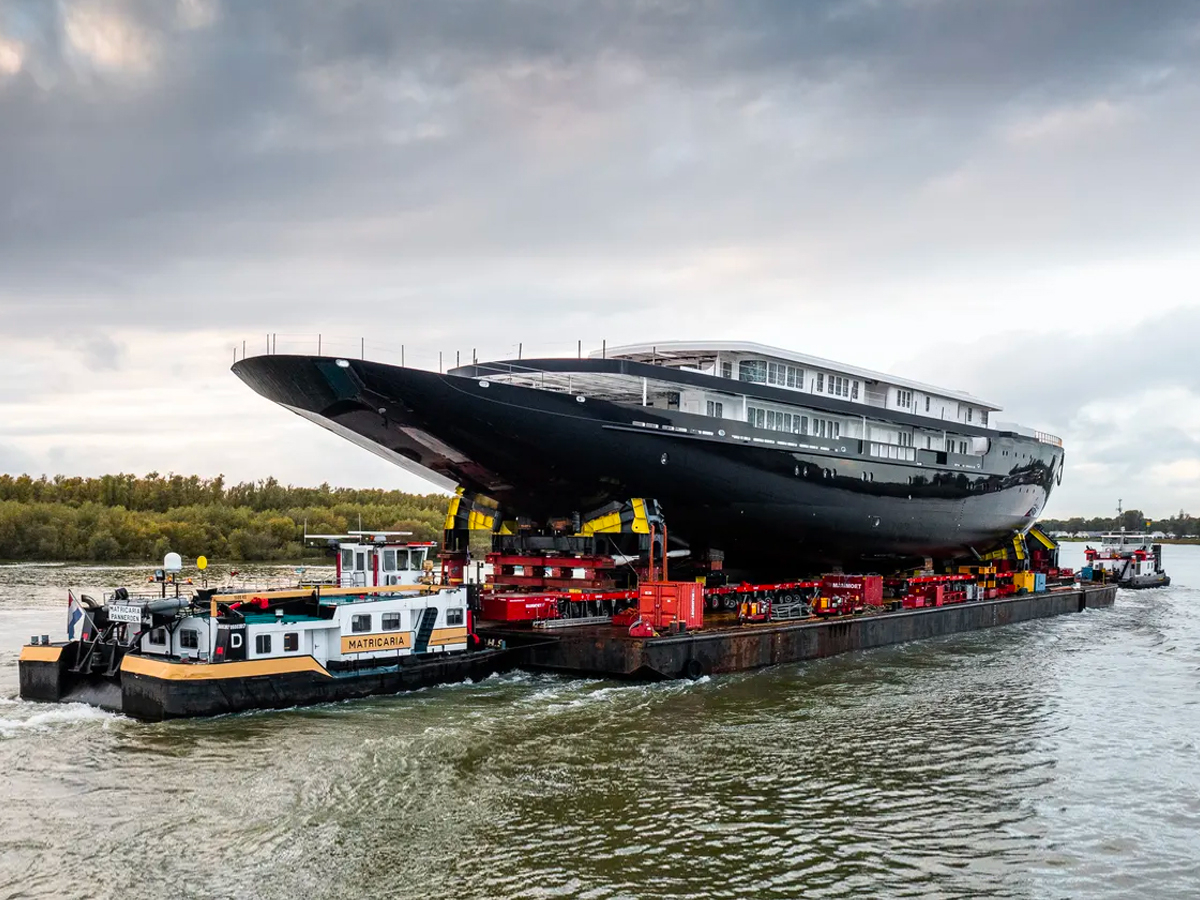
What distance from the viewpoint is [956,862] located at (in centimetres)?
1264

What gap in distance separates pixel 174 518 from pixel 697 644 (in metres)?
64.4

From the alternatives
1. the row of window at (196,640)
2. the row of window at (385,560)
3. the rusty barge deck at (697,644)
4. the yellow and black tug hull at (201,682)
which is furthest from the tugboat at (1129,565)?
the row of window at (196,640)

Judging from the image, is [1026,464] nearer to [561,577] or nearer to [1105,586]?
[1105,586]

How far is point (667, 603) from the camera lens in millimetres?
24062

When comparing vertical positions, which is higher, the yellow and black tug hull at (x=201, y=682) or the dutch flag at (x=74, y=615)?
the dutch flag at (x=74, y=615)

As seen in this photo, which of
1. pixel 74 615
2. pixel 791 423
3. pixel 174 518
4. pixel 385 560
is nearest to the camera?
pixel 74 615

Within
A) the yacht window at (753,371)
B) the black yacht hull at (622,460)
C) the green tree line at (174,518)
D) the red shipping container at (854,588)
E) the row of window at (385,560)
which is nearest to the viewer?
the row of window at (385,560)

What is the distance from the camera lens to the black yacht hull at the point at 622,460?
919 inches

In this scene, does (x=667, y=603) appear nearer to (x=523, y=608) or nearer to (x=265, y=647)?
(x=523, y=608)

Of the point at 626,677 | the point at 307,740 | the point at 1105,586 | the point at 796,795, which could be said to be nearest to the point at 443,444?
the point at 626,677

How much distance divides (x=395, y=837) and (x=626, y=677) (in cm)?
1033

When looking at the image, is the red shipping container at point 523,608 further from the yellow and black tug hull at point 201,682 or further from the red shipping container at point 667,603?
the yellow and black tug hull at point 201,682

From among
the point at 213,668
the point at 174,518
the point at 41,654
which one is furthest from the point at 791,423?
the point at 174,518

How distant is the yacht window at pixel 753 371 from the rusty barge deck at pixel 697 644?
22.9ft
